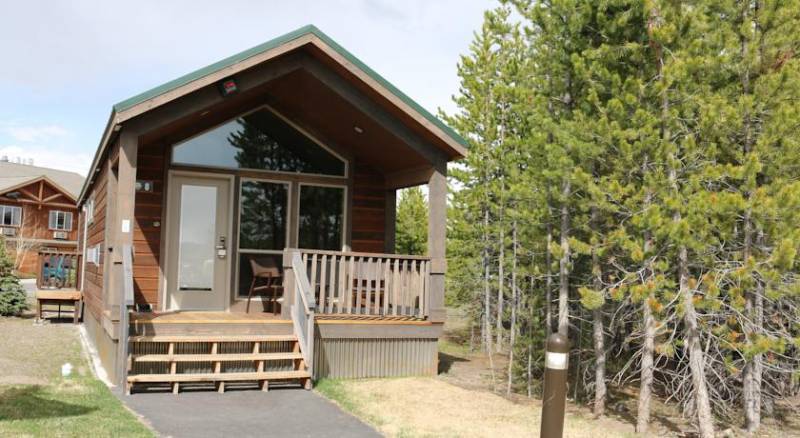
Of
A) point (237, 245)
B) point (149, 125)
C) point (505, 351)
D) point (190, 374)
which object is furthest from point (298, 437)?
point (505, 351)

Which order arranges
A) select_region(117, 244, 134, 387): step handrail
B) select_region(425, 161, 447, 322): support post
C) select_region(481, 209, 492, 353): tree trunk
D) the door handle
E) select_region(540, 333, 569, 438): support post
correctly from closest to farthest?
select_region(540, 333, 569, 438): support post < select_region(117, 244, 134, 387): step handrail < select_region(425, 161, 447, 322): support post < the door handle < select_region(481, 209, 492, 353): tree trunk

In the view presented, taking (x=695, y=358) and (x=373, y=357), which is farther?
(x=373, y=357)

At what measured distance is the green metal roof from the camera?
7496mm

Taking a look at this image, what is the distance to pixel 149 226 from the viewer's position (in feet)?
31.5

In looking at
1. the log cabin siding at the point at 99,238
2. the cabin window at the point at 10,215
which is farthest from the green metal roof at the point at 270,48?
the cabin window at the point at 10,215

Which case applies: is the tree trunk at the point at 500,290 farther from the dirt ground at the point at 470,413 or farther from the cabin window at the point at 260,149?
the cabin window at the point at 260,149

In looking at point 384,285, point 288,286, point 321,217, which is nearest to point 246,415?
point 288,286

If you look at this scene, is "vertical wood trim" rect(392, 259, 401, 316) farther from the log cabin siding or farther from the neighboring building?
the neighboring building

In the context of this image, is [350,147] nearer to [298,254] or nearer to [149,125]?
[298,254]

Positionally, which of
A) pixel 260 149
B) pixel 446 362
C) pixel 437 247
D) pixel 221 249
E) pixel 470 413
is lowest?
pixel 446 362

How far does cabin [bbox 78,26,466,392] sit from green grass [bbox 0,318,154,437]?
47 cm

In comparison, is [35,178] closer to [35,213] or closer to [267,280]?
[35,213]

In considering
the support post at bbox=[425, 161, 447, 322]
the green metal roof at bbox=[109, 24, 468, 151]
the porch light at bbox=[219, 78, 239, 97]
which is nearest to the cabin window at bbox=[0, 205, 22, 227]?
the porch light at bbox=[219, 78, 239, 97]

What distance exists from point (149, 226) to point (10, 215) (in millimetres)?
31057
